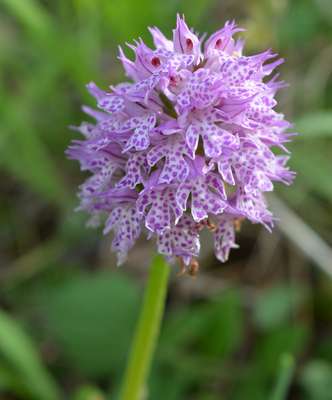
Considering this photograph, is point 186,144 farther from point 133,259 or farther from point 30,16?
point 133,259

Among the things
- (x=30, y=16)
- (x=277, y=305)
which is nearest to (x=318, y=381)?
(x=277, y=305)

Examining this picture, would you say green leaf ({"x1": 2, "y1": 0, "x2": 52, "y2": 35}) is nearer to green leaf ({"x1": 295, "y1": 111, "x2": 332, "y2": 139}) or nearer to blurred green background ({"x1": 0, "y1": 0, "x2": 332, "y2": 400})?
blurred green background ({"x1": 0, "y1": 0, "x2": 332, "y2": 400})

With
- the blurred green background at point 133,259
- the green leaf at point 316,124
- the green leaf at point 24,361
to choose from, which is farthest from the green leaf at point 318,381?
the green leaf at point 24,361

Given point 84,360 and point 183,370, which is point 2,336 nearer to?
point 84,360

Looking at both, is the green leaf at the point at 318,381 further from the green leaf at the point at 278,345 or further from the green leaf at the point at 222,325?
the green leaf at the point at 222,325

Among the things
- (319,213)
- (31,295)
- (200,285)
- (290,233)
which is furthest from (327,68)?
(31,295)

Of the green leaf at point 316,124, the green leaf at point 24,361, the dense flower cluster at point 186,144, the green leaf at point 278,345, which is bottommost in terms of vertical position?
the green leaf at point 24,361
